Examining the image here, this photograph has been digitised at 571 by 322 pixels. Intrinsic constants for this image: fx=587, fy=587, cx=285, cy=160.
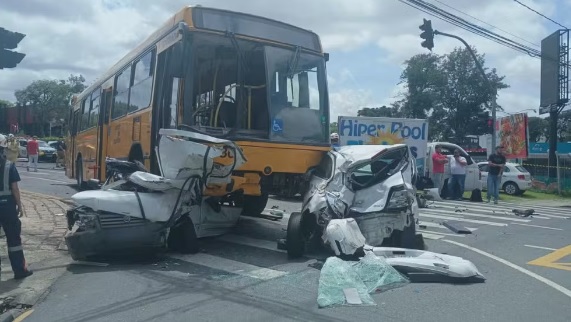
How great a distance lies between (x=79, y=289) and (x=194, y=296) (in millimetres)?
1428

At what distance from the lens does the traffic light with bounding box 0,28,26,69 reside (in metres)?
9.30

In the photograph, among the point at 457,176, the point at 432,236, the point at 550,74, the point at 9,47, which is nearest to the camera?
the point at 9,47

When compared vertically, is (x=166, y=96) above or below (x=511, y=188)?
above

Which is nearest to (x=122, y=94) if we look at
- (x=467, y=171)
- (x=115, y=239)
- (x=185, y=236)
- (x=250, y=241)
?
(x=250, y=241)

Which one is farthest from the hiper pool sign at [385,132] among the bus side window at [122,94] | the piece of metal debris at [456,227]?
the bus side window at [122,94]

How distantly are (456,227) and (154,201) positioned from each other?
19.7 ft

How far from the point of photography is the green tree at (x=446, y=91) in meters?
55.4

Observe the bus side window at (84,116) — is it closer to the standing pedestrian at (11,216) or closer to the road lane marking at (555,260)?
the standing pedestrian at (11,216)

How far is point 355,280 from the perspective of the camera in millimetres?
6562

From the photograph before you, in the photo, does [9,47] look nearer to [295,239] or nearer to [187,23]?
[187,23]

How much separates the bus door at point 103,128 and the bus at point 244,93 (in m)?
3.65

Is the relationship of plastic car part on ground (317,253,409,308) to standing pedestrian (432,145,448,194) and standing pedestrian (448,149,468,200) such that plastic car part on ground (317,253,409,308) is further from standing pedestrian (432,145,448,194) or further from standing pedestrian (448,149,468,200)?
standing pedestrian (448,149,468,200)

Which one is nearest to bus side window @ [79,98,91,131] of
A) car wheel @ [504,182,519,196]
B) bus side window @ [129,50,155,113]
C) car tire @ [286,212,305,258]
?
bus side window @ [129,50,155,113]

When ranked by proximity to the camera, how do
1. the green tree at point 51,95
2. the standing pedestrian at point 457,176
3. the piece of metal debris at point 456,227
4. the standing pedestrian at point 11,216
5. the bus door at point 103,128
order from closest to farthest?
the standing pedestrian at point 11,216 → the piece of metal debris at point 456,227 → the bus door at point 103,128 → the standing pedestrian at point 457,176 → the green tree at point 51,95
